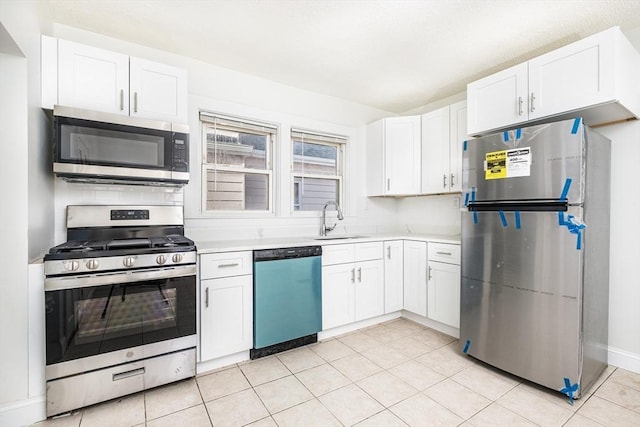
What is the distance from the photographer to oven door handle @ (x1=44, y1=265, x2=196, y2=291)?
168cm

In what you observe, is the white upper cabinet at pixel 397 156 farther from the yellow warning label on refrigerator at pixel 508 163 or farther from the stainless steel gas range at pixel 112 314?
the stainless steel gas range at pixel 112 314

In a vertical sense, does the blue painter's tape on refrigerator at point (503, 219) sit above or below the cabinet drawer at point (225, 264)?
above

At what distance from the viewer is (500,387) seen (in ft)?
6.72

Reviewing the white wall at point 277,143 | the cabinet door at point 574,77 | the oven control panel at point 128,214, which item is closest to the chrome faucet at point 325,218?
the white wall at point 277,143

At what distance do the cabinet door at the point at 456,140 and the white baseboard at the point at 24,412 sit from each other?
3.53m

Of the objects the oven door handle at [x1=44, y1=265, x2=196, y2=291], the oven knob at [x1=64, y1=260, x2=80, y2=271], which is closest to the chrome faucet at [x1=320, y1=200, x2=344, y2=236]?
the oven door handle at [x1=44, y1=265, x2=196, y2=291]

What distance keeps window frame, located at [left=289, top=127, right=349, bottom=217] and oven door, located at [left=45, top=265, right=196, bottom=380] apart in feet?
5.05

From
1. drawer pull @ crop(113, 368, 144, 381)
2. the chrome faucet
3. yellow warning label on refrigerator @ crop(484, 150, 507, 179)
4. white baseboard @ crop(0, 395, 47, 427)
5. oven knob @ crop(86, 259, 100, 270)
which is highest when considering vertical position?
yellow warning label on refrigerator @ crop(484, 150, 507, 179)

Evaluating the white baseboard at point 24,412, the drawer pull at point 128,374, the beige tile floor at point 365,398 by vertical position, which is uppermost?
the drawer pull at point 128,374

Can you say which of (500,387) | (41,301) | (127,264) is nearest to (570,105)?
(500,387)

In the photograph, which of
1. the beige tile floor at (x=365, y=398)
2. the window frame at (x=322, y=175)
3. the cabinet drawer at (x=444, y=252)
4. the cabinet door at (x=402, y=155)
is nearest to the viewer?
the beige tile floor at (x=365, y=398)

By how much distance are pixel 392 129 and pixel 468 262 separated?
181cm

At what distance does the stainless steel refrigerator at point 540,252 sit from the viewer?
1.85 metres

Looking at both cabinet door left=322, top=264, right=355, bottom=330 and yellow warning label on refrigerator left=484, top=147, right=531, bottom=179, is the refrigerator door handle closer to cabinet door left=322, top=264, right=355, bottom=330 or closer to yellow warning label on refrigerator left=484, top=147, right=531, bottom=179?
yellow warning label on refrigerator left=484, top=147, right=531, bottom=179
